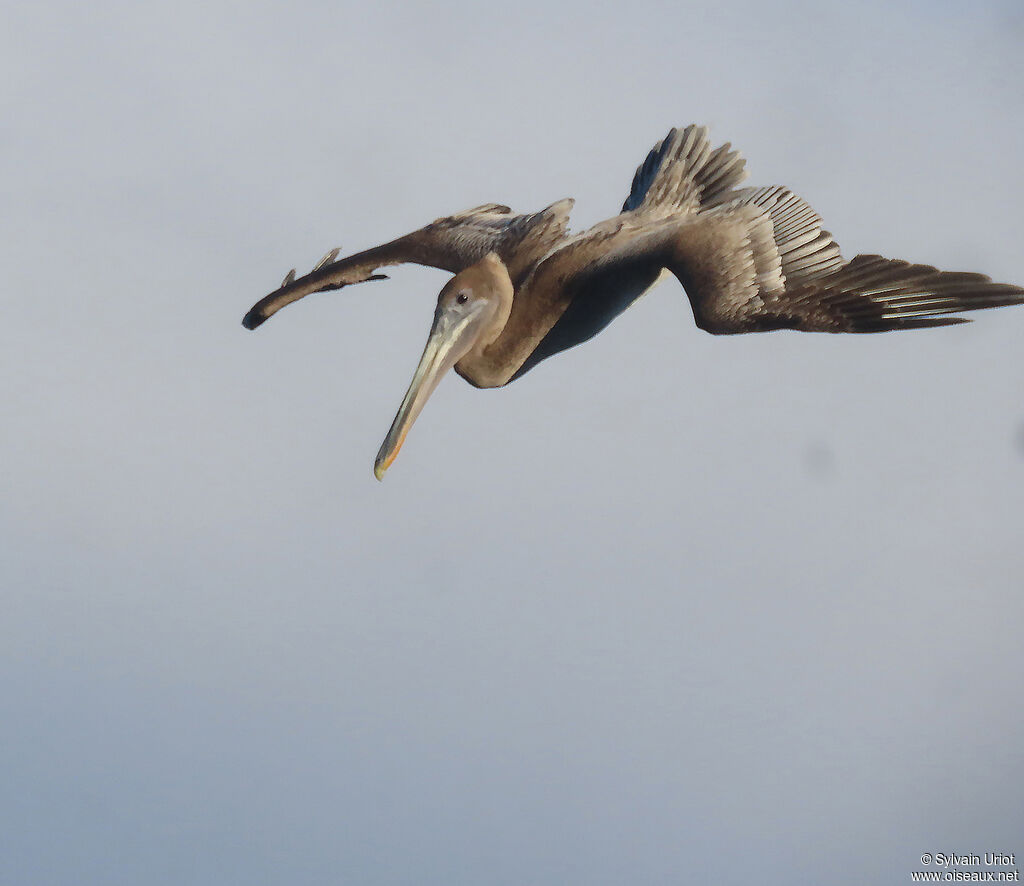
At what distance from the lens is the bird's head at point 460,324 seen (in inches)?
376

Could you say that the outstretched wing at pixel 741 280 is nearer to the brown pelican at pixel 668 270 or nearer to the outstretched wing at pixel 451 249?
the brown pelican at pixel 668 270

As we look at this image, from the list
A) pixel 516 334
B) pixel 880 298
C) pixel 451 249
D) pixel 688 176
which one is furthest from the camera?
pixel 688 176

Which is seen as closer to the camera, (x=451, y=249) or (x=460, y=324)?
(x=460, y=324)

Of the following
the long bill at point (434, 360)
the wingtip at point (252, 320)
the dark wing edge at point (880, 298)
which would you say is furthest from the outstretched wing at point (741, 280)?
the wingtip at point (252, 320)

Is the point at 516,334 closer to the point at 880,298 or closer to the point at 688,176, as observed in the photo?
the point at 688,176

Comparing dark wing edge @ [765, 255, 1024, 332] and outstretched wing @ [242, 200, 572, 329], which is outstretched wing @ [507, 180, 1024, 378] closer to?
dark wing edge @ [765, 255, 1024, 332]

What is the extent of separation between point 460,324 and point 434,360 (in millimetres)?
312

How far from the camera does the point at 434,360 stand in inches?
381

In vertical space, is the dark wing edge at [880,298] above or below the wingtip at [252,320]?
below

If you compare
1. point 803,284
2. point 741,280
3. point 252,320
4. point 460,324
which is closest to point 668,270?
point 741,280

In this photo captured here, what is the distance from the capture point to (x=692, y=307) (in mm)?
9523

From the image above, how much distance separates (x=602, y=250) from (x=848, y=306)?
6.22 feet

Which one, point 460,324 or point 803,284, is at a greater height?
point 803,284

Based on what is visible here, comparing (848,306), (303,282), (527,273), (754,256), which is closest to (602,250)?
(527,273)
